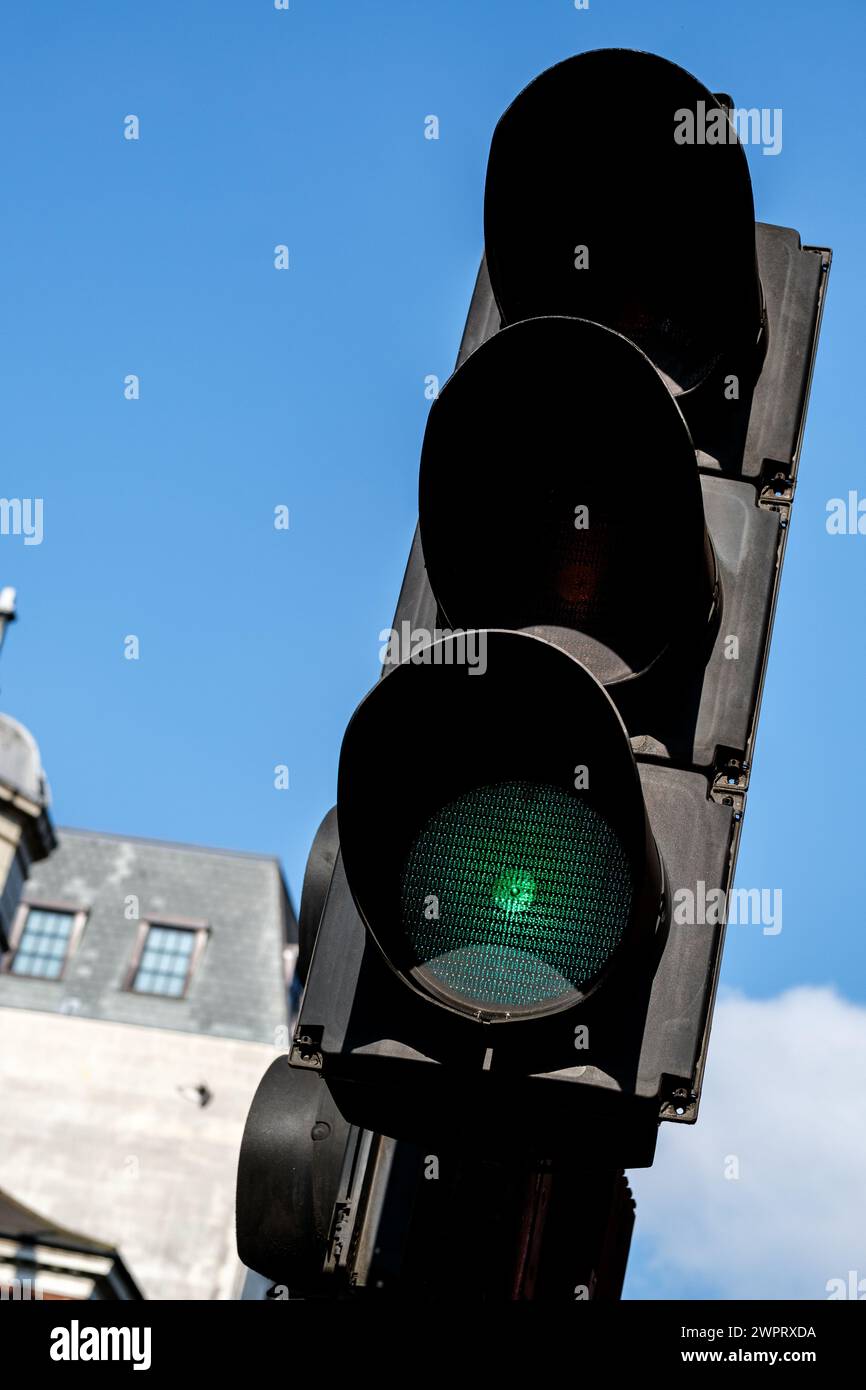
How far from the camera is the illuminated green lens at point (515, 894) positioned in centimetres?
235

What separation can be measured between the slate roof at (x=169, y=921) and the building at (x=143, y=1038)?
4cm

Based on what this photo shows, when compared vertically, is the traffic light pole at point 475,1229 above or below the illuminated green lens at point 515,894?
below

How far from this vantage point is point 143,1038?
37719 mm

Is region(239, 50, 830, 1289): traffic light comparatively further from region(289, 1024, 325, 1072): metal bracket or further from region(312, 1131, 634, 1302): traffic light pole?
region(312, 1131, 634, 1302): traffic light pole

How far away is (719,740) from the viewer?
2.60 meters

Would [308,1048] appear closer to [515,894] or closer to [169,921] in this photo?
[515,894]

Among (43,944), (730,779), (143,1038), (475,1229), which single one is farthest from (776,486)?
(43,944)

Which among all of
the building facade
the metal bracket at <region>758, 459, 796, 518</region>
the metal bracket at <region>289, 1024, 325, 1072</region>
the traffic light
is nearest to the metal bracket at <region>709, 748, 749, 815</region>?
the traffic light

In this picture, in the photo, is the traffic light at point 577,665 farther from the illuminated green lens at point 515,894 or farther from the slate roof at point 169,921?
the slate roof at point 169,921

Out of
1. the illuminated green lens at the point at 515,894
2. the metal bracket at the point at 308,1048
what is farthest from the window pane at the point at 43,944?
the illuminated green lens at the point at 515,894
